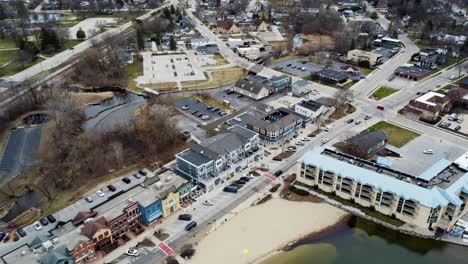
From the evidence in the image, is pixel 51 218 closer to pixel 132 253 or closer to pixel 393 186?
pixel 132 253

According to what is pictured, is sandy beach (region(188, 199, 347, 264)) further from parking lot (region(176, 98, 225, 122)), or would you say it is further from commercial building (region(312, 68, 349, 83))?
commercial building (region(312, 68, 349, 83))

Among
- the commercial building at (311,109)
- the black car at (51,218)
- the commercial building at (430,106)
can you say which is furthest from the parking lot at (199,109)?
the commercial building at (430,106)

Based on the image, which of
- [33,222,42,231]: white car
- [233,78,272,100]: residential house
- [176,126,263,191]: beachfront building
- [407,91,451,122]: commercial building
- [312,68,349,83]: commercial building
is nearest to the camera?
[33,222,42,231]: white car

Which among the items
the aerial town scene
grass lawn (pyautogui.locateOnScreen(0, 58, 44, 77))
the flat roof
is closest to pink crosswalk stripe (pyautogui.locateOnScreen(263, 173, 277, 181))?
the aerial town scene

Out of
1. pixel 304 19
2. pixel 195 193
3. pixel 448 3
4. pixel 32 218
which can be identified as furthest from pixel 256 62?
pixel 448 3

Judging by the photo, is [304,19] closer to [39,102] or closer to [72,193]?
[39,102]

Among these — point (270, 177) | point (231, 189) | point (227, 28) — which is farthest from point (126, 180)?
point (227, 28)
